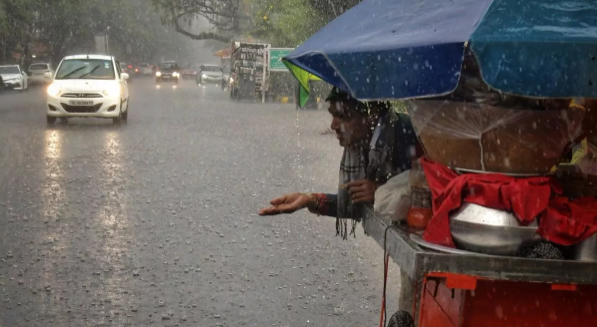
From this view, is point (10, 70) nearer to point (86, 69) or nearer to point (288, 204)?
point (86, 69)

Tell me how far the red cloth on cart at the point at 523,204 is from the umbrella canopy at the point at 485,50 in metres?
0.38

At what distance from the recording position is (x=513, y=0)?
2.74 metres

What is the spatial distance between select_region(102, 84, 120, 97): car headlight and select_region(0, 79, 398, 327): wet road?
192 inches

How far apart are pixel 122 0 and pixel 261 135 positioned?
57.3 metres

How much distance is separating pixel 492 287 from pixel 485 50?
36.8 inches

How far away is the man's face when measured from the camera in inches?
161

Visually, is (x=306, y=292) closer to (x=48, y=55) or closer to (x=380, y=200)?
(x=380, y=200)

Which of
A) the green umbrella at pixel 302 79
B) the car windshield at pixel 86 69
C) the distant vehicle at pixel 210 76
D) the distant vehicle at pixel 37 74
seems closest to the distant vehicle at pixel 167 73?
the distant vehicle at pixel 210 76

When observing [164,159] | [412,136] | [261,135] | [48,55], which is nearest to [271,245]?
[412,136]

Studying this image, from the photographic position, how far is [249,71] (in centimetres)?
3931

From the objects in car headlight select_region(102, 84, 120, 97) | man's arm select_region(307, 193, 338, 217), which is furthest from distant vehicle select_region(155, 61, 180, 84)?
man's arm select_region(307, 193, 338, 217)

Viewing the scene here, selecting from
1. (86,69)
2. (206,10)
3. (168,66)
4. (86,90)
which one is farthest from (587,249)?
(168,66)

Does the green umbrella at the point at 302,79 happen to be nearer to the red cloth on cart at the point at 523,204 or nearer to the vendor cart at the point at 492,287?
the vendor cart at the point at 492,287

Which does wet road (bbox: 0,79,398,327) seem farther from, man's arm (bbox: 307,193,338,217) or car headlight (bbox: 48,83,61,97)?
car headlight (bbox: 48,83,61,97)
